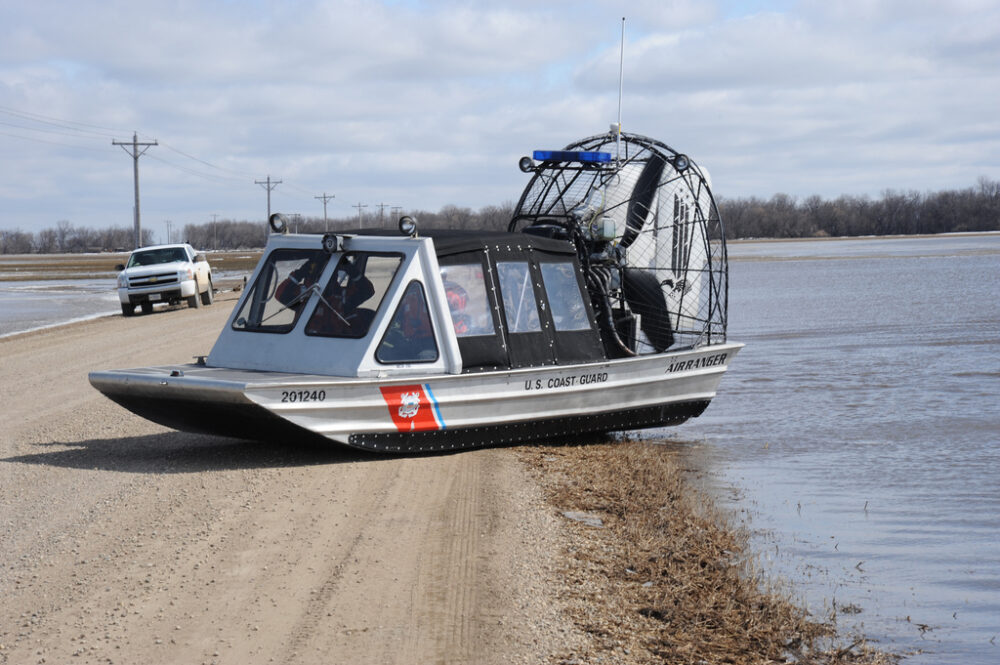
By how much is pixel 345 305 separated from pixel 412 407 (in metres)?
1.14

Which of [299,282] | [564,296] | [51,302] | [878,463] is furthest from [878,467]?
[51,302]

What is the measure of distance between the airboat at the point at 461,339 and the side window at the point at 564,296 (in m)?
0.02

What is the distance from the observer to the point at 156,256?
118 ft

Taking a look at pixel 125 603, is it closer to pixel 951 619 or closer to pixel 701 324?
pixel 951 619

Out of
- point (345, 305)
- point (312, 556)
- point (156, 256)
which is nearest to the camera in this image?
point (312, 556)

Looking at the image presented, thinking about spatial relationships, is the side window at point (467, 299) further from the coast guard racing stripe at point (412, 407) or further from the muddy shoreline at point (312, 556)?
the muddy shoreline at point (312, 556)

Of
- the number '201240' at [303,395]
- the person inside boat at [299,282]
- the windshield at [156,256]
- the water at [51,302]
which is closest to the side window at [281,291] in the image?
the person inside boat at [299,282]

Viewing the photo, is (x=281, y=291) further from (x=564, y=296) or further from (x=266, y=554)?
(x=266, y=554)

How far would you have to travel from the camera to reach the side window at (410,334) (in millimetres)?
10711

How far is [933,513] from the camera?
1079 centimetres

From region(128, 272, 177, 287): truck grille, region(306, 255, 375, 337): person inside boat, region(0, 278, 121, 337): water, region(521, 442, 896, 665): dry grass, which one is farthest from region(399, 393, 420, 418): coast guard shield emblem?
region(128, 272, 177, 287): truck grille

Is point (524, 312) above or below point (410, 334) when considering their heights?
above

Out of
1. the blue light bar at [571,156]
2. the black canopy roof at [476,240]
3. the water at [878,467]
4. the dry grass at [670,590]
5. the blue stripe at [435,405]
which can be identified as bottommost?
the water at [878,467]

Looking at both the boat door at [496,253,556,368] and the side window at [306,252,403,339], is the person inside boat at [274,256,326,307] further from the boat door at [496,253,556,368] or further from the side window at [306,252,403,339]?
the boat door at [496,253,556,368]
